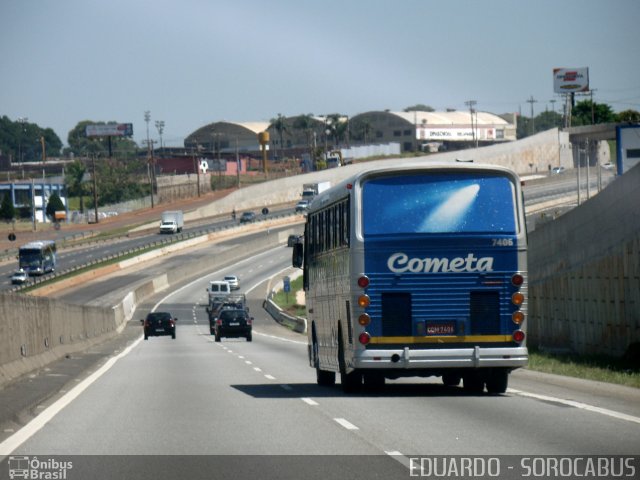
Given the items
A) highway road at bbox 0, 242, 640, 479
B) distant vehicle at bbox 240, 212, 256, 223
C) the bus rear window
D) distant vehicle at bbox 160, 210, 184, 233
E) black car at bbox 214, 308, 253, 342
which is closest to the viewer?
highway road at bbox 0, 242, 640, 479

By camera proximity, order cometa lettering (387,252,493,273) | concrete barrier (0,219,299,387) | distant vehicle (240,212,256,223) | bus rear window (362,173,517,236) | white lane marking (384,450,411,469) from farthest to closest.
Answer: distant vehicle (240,212,256,223) → concrete barrier (0,219,299,387) → bus rear window (362,173,517,236) → cometa lettering (387,252,493,273) → white lane marking (384,450,411,469)

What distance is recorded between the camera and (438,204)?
63.0ft

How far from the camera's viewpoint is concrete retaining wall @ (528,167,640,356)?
28156 millimetres

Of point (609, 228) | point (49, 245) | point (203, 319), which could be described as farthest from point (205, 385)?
point (49, 245)

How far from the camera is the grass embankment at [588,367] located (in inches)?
915

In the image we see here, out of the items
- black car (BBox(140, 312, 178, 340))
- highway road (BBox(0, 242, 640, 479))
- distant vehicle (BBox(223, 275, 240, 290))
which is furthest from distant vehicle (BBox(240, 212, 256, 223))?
highway road (BBox(0, 242, 640, 479))

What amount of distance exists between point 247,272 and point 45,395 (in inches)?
3787

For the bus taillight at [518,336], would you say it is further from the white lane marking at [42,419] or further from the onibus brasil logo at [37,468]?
the onibus brasil logo at [37,468]

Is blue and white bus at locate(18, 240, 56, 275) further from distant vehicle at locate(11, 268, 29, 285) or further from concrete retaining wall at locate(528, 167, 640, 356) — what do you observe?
concrete retaining wall at locate(528, 167, 640, 356)

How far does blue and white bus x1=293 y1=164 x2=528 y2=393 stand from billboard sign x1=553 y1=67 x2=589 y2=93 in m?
146

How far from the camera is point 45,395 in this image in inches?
828

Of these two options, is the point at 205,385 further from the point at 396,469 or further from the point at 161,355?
the point at 161,355

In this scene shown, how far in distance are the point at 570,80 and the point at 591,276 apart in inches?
5418

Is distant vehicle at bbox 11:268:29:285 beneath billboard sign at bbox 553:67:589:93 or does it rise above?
beneath
